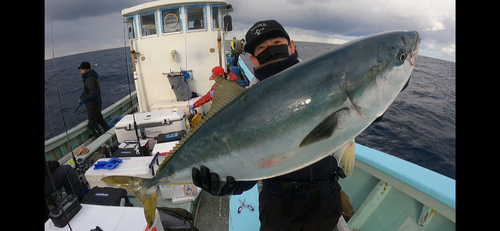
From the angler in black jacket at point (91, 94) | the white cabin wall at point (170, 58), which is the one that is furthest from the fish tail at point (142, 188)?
the white cabin wall at point (170, 58)

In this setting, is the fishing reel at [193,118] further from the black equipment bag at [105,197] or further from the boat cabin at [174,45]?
the black equipment bag at [105,197]

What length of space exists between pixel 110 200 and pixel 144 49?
642 centimetres

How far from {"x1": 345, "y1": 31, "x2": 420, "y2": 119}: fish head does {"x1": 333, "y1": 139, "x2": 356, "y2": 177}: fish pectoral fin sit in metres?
A: 0.26

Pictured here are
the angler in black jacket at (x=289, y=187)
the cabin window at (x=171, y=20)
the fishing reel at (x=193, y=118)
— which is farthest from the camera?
the cabin window at (x=171, y=20)

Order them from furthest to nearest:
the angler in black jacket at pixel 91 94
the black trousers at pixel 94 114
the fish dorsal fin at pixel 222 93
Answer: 1. the black trousers at pixel 94 114
2. the angler in black jacket at pixel 91 94
3. the fish dorsal fin at pixel 222 93

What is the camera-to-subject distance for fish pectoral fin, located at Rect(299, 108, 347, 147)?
1.32 metres

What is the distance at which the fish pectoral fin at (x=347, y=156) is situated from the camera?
4.87 ft

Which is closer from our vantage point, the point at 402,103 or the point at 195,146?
the point at 195,146

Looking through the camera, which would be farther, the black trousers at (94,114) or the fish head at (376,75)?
the black trousers at (94,114)

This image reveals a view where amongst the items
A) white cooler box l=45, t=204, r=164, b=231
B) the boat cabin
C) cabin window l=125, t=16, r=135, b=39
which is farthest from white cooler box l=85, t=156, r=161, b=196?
cabin window l=125, t=16, r=135, b=39

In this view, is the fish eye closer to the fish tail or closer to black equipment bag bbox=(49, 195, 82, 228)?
the fish tail
